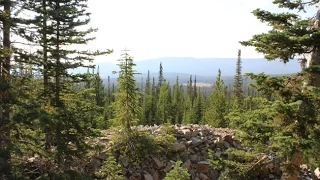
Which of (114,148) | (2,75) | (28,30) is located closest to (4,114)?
(2,75)

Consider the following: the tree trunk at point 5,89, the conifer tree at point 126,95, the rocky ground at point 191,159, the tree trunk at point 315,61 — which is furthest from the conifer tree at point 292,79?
the conifer tree at point 126,95

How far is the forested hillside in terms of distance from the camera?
704 cm

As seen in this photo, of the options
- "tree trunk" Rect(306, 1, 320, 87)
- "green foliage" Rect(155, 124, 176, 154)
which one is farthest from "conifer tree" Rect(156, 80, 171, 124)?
"tree trunk" Rect(306, 1, 320, 87)

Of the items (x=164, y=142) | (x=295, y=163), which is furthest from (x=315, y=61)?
(x=164, y=142)

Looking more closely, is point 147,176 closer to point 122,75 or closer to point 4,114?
point 122,75

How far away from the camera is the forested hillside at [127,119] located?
7035mm

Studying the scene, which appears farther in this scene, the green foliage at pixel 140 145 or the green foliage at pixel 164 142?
the green foliage at pixel 164 142

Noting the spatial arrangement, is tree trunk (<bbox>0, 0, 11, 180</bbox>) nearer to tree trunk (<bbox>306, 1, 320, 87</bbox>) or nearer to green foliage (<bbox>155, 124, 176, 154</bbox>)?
tree trunk (<bbox>306, 1, 320, 87</bbox>)

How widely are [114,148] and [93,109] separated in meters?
4.05

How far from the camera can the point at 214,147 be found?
17.8m

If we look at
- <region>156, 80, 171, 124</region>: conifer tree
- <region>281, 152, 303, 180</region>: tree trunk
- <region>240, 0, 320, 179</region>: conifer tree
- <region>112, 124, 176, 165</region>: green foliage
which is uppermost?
<region>240, 0, 320, 179</region>: conifer tree

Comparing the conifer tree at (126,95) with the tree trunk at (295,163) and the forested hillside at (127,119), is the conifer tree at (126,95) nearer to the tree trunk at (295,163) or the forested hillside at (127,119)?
the forested hillside at (127,119)

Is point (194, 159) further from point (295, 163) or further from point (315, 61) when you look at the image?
point (315, 61)

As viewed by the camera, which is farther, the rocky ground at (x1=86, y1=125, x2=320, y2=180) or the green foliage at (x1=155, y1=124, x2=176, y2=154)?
the green foliage at (x1=155, y1=124, x2=176, y2=154)
